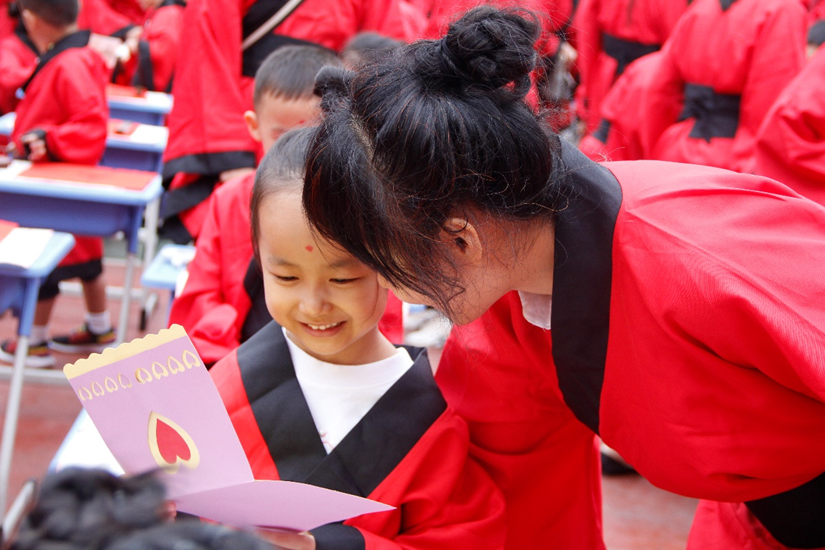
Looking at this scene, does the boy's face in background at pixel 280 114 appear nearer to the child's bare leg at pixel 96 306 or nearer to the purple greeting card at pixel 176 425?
the purple greeting card at pixel 176 425

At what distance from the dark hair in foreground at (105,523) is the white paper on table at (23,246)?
54.9 inches

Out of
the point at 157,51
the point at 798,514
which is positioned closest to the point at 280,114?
the point at 798,514

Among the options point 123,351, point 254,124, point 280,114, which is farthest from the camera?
point 254,124

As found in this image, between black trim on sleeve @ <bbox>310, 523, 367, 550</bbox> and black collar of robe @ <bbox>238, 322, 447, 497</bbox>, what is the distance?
10cm

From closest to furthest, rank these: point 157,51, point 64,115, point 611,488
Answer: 1. point 611,488
2. point 64,115
3. point 157,51

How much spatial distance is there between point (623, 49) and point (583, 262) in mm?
3378

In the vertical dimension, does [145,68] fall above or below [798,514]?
below

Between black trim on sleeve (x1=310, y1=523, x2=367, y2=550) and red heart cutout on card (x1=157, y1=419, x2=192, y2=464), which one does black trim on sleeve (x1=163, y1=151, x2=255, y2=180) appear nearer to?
black trim on sleeve (x1=310, y1=523, x2=367, y2=550)

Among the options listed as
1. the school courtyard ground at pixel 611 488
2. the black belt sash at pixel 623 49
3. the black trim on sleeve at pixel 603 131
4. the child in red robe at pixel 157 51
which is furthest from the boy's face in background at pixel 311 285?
the child in red robe at pixel 157 51

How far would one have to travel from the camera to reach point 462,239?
0.90 metres

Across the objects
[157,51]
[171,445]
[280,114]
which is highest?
[171,445]

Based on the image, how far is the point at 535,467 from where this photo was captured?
1209mm

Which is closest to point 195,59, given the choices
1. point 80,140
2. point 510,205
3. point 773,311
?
point 80,140

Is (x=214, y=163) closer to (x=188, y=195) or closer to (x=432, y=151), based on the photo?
(x=188, y=195)
